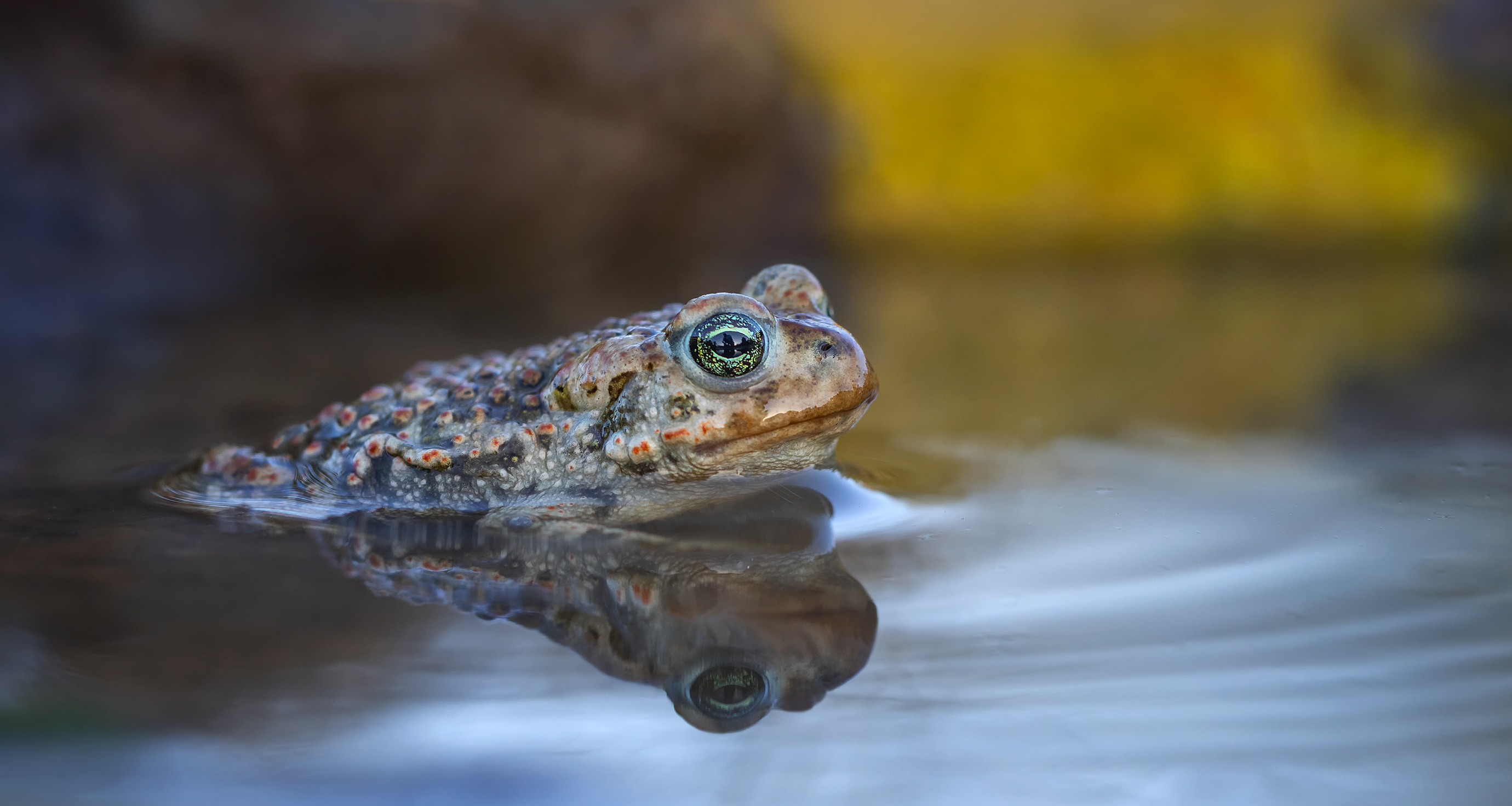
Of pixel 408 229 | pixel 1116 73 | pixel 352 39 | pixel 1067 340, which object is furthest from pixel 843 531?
pixel 1116 73

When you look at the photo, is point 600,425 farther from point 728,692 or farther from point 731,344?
point 728,692

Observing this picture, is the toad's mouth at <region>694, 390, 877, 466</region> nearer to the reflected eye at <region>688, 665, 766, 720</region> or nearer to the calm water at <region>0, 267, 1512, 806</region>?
the calm water at <region>0, 267, 1512, 806</region>

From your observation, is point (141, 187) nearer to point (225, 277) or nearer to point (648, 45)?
point (225, 277)

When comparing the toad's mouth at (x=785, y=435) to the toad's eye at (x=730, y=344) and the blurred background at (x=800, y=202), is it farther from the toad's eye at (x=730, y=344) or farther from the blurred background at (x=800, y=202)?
the blurred background at (x=800, y=202)

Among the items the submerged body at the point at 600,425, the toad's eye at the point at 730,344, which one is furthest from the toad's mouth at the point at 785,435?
the toad's eye at the point at 730,344

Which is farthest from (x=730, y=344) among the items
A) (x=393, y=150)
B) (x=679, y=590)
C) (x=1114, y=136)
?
(x=1114, y=136)

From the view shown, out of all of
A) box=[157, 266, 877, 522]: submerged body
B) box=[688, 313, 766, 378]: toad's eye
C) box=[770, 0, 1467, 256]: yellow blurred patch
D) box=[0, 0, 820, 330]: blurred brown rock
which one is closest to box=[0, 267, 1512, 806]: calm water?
box=[157, 266, 877, 522]: submerged body
